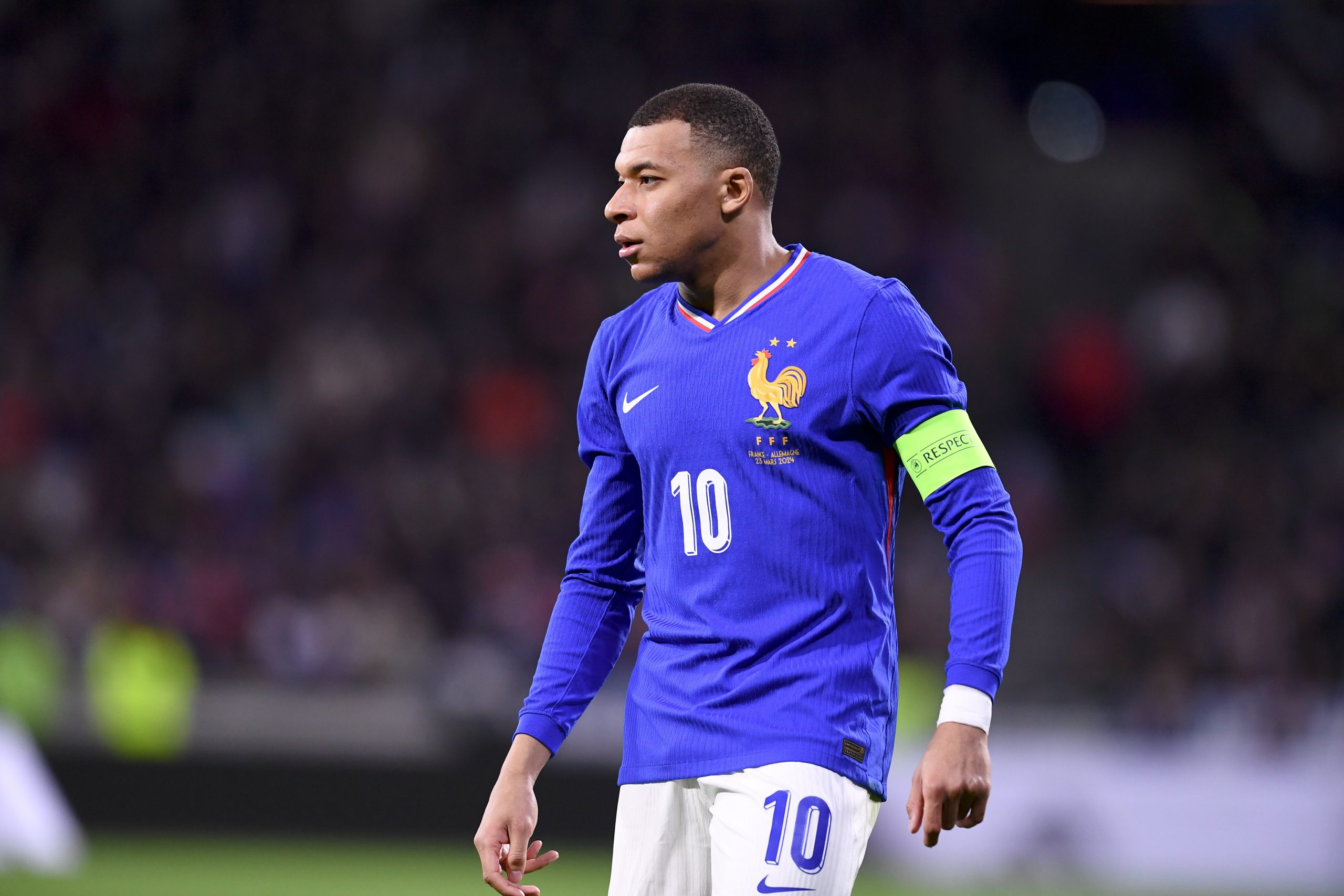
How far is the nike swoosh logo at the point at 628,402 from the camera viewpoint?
10.2 ft

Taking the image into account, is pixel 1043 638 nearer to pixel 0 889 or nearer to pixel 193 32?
pixel 0 889

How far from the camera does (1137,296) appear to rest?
1598 centimetres

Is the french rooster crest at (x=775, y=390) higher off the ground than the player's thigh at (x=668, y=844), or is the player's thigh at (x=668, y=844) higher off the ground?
the french rooster crest at (x=775, y=390)

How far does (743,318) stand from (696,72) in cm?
1384

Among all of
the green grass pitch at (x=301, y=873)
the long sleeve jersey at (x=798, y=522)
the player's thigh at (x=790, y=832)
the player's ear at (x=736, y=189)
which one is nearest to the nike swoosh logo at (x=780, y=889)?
the player's thigh at (x=790, y=832)

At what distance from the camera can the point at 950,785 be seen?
8.38ft

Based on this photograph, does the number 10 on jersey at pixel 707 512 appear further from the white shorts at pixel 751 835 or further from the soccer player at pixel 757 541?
the white shorts at pixel 751 835

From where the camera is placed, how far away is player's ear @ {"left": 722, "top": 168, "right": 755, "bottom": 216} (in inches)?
122

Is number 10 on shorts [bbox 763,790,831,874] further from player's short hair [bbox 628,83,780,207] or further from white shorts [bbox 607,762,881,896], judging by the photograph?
player's short hair [bbox 628,83,780,207]

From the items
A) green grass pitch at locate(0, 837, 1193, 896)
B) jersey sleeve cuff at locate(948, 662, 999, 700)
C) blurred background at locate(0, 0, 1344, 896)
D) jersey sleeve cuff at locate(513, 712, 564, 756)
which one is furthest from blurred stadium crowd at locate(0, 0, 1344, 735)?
jersey sleeve cuff at locate(948, 662, 999, 700)

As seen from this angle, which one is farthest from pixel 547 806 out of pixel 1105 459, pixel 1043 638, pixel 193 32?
pixel 193 32

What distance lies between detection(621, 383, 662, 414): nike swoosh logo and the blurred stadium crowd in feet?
29.7

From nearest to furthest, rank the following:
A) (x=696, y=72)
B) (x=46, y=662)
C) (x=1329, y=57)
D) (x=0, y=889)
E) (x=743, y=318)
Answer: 1. (x=743, y=318)
2. (x=0, y=889)
3. (x=46, y=662)
4. (x=696, y=72)
5. (x=1329, y=57)

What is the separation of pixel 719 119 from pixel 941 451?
2.46 ft
